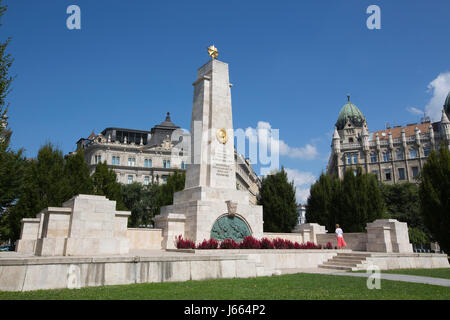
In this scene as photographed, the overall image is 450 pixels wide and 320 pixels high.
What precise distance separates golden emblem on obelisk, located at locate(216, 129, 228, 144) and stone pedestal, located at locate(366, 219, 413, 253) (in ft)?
36.7

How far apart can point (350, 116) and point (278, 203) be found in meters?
80.1

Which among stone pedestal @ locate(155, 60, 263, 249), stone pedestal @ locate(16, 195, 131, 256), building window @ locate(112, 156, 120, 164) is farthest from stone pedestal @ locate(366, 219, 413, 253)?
building window @ locate(112, 156, 120, 164)

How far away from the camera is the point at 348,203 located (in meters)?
35.0

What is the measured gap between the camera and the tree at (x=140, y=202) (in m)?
46.5

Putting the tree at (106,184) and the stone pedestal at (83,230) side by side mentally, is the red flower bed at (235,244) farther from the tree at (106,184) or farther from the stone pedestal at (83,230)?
the tree at (106,184)

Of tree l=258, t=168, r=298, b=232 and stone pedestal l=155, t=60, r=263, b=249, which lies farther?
tree l=258, t=168, r=298, b=232

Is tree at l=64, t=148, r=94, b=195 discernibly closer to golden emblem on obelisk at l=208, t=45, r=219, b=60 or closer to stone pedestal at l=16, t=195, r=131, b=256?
golden emblem on obelisk at l=208, t=45, r=219, b=60

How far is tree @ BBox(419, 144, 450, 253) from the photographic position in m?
23.8

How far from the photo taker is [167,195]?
3838 cm

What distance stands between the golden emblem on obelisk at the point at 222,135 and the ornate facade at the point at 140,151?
45.5 metres

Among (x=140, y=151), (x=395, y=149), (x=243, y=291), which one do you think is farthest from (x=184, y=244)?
(x=395, y=149)

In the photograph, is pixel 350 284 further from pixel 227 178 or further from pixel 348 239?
pixel 348 239

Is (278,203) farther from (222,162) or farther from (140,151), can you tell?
(140,151)

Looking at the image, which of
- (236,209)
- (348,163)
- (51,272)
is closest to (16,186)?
(236,209)
